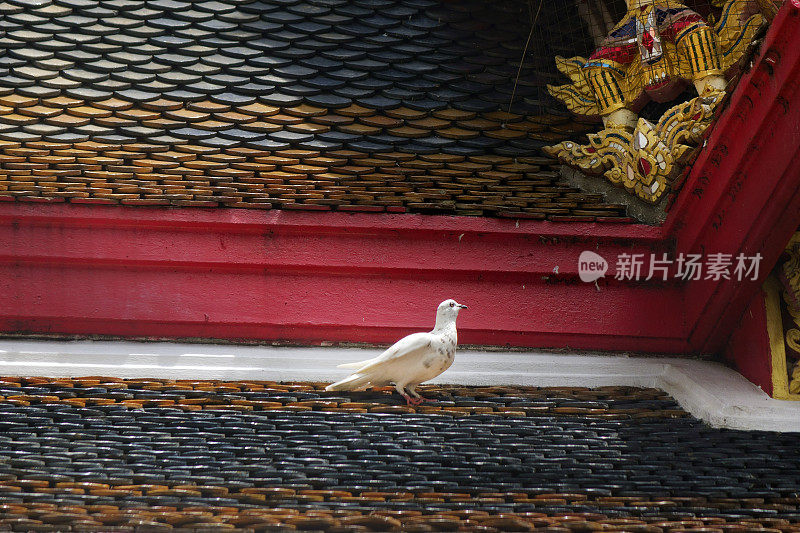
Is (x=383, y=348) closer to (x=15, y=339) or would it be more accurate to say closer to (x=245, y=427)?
(x=245, y=427)

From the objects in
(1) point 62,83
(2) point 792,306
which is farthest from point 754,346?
(1) point 62,83

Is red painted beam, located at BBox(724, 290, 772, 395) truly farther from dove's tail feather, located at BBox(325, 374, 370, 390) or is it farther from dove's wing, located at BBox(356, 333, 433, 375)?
dove's tail feather, located at BBox(325, 374, 370, 390)

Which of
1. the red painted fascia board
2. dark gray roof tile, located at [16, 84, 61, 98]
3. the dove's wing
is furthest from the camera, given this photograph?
dark gray roof tile, located at [16, 84, 61, 98]

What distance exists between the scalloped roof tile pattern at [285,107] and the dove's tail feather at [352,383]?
0.81 metres

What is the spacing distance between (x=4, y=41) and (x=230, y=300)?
1.98 meters

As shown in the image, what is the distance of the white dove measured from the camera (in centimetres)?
299

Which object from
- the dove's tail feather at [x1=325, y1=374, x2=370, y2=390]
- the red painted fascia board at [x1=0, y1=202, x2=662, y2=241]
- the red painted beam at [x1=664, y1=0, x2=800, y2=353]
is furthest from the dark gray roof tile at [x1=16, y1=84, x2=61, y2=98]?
the red painted beam at [x1=664, y1=0, x2=800, y2=353]

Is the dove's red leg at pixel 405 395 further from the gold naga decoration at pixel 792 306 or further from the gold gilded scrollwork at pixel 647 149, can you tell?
the gold naga decoration at pixel 792 306

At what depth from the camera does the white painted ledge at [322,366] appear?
3.35 meters

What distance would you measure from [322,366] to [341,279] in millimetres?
425

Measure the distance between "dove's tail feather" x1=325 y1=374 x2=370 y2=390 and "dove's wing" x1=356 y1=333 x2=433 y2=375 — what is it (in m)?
0.10

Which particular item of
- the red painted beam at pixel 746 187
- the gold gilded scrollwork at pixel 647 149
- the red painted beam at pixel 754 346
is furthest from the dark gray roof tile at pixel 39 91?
the red painted beam at pixel 754 346

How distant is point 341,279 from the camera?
364 cm

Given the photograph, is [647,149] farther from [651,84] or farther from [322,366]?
[322,366]
